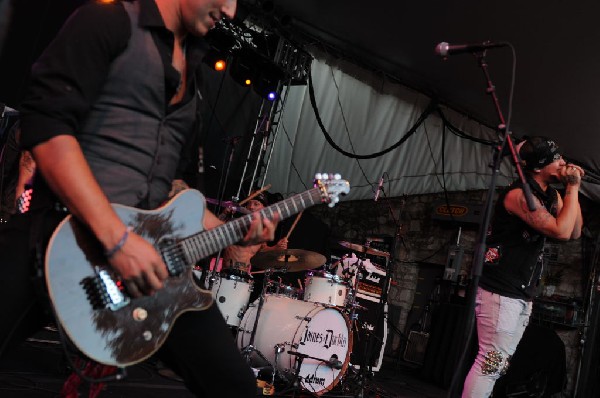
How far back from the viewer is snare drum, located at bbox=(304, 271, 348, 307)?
5.98 metres

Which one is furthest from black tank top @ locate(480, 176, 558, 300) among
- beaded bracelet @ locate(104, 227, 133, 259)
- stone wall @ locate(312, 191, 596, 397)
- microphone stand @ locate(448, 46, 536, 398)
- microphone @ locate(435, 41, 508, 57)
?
stone wall @ locate(312, 191, 596, 397)

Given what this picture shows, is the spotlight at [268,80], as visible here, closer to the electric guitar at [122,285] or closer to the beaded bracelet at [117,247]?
the electric guitar at [122,285]

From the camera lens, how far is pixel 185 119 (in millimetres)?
1862

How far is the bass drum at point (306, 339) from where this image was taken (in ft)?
17.2

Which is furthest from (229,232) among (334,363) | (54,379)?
(334,363)

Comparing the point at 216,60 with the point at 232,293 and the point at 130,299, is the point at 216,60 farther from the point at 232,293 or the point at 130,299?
the point at 130,299

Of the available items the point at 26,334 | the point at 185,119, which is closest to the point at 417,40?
the point at 185,119

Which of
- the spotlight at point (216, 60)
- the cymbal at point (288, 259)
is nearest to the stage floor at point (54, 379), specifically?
the cymbal at point (288, 259)

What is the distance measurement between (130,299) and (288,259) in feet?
14.5

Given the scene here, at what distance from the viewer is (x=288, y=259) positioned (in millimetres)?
5996

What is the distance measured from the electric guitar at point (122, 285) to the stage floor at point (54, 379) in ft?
3.23

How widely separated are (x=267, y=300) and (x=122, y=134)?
14.2ft

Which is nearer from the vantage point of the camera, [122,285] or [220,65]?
[122,285]

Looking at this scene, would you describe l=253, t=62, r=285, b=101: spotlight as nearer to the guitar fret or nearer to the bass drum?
the bass drum
